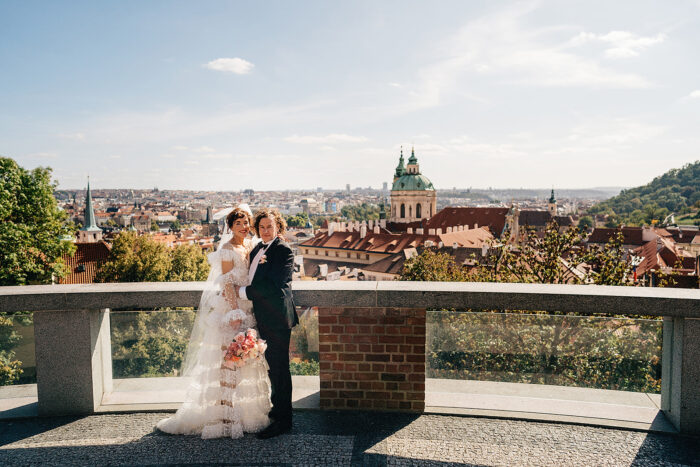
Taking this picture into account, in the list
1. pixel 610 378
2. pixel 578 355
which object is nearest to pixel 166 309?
pixel 578 355

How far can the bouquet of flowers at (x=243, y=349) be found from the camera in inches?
155

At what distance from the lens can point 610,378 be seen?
4.31 meters

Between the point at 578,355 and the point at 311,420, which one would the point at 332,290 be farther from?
the point at 578,355

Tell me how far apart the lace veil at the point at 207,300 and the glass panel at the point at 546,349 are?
1.84 meters

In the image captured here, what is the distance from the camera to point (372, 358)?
431cm

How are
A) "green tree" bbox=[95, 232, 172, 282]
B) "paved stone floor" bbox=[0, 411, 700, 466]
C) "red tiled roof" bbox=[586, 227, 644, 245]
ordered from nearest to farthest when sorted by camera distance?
"paved stone floor" bbox=[0, 411, 700, 466] < "green tree" bbox=[95, 232, 172, 282] < "red tiled roof" bbox=[586, 227, 644, 245]

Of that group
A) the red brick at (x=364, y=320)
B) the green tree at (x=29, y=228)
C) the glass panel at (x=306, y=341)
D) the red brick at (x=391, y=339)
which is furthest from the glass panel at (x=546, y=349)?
the green tree at (x=29, y=228)

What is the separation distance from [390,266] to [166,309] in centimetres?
4938

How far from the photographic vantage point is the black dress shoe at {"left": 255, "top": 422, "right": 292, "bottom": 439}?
13.0 feet

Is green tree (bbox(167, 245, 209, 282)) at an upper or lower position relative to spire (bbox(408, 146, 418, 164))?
lower

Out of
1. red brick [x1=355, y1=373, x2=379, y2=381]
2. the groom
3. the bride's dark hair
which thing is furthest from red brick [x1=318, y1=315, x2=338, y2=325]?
the bride's dark hair

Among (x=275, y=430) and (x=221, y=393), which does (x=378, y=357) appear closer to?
(x=275, y=430)

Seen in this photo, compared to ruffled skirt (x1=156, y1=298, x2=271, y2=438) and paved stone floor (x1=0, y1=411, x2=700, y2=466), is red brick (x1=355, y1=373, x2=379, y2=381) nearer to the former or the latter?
paved stone floor (x1=0, y1=411, x2=700, y2=466)

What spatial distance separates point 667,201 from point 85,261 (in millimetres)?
180469
